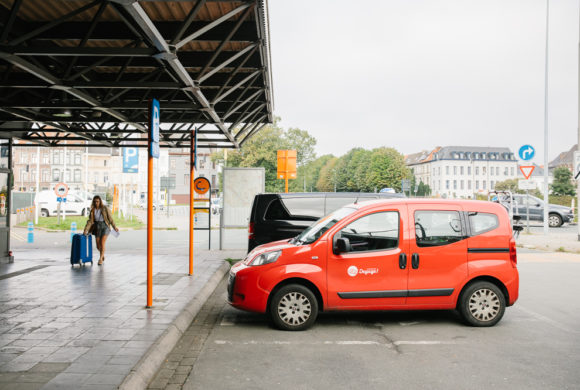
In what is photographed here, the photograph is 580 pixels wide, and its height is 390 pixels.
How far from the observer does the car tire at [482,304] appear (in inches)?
260

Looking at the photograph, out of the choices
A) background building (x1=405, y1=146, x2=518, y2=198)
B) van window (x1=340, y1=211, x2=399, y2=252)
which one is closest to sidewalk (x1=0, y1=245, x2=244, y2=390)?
van window (x1=340, y1=211, x2=399, y2=252)

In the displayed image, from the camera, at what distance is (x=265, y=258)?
21.5 feet

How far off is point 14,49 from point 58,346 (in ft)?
13.3

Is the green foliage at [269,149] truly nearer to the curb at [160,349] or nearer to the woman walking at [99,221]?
the woman walking at [99,221]

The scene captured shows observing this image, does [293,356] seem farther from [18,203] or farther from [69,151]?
[69,151]

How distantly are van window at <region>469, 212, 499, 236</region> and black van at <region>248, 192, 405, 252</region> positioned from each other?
365 centimetres

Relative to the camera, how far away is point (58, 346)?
16.9 ft

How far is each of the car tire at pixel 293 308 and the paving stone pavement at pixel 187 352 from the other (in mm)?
918

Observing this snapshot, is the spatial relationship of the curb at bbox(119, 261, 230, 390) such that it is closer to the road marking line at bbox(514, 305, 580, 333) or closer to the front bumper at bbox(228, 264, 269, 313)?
the front bumper at bbox(228, 264, 269, 313)

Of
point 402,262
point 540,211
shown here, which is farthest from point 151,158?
point 540,211

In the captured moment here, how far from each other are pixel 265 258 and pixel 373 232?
58.2 inches

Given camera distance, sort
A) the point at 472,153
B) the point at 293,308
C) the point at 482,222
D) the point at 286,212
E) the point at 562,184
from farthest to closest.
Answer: the point at 472,153 → the point at 562,184 → the point at 286,212 → the point at 482,222 → the point at 293,308

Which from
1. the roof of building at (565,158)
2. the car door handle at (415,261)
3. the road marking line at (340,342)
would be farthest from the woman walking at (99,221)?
the roof of building at (565,158)

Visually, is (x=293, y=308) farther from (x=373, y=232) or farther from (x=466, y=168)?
(x=466, y=168)
